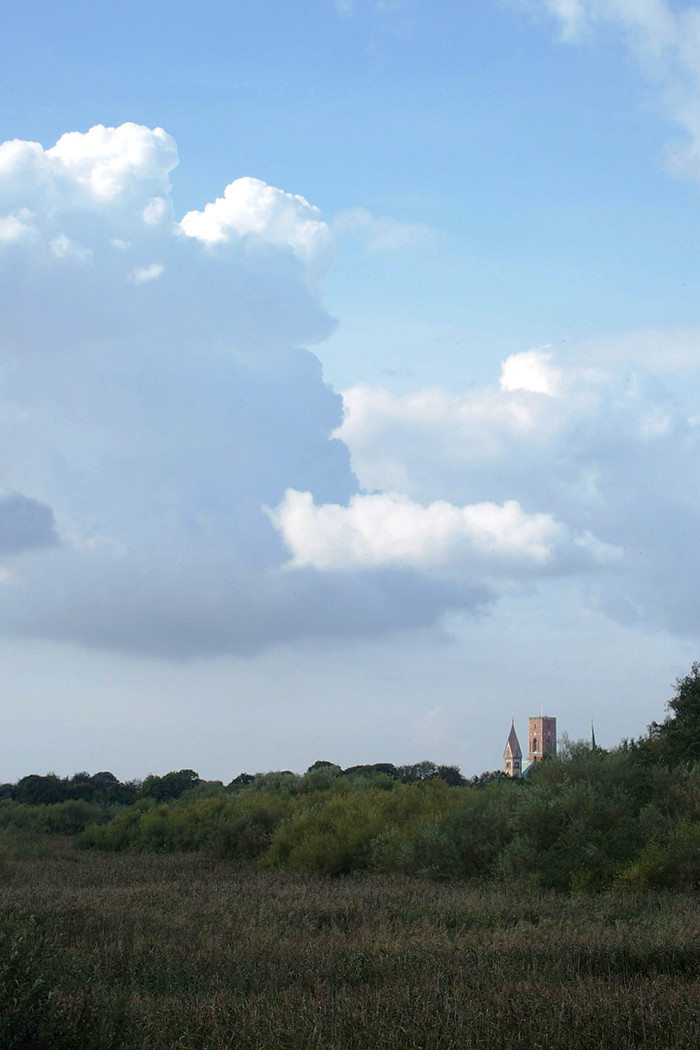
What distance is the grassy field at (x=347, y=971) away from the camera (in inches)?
282

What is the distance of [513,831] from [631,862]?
3.55 m

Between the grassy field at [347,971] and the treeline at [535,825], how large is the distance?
114 inches

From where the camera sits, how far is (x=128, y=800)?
2667 inches

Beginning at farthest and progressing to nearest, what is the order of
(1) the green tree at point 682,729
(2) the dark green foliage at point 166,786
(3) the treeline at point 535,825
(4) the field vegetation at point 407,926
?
1. (2) the dark green foliage at point 166,786
2. (1) the green tree at point 682,729
3. (3) the treeline at point 535,825
4. (4) the field vegetation at point 407,926

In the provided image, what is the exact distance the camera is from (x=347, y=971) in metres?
9.71

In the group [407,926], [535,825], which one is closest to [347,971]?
[407,926]

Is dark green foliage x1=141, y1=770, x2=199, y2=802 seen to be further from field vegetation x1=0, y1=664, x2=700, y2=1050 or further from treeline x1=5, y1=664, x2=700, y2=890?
field vegetation x1=0, y1=664, x2=700, y2=1050

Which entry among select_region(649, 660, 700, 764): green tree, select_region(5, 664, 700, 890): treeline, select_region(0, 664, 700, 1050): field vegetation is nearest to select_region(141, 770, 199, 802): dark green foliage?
select_region(5, 664, 700, 890): treeline

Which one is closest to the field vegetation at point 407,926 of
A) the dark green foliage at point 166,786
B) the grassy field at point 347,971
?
the grassy field at point 347,971

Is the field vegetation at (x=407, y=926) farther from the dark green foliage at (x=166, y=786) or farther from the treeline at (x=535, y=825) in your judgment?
the dark green foliage at (x=166, y=786)

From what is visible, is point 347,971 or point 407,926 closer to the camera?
point 347,971

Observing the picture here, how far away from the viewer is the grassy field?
716 cm

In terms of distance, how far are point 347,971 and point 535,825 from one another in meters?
11.6

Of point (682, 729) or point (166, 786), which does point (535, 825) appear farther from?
point (166, 786)
